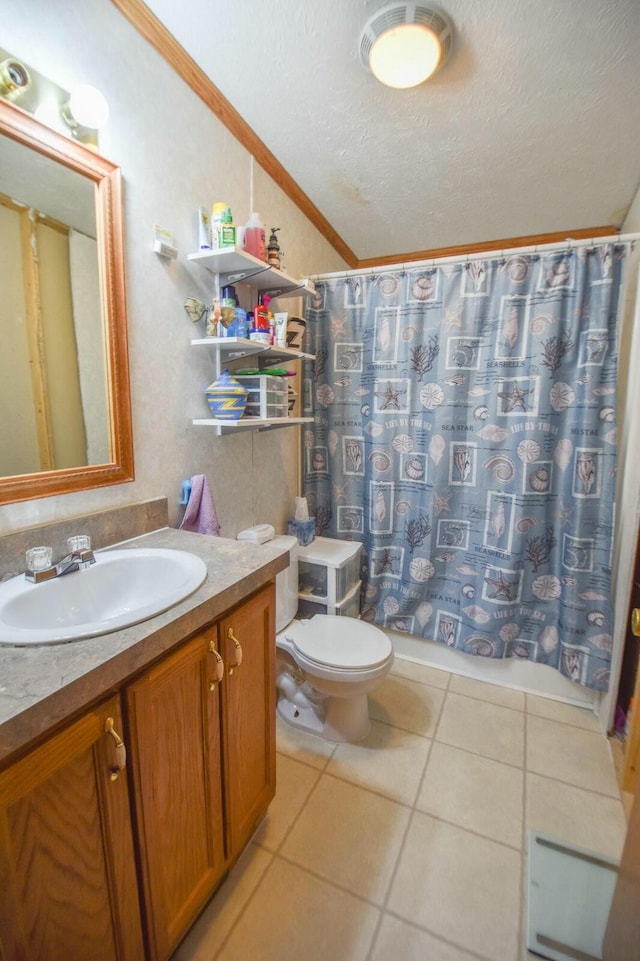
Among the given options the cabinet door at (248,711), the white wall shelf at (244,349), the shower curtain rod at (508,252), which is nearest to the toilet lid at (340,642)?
the cabinet door at (248,711)

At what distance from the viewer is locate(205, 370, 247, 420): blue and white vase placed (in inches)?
58.5

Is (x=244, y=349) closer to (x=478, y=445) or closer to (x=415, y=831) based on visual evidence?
(x=478, y=445)

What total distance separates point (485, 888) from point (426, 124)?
2497mm

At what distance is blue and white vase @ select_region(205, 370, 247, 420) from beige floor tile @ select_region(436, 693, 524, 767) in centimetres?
156

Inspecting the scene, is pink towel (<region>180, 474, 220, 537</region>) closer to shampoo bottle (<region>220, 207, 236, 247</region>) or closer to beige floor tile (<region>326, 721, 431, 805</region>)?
shampoo bottle (<region>220, 207, 236, 247</region>)

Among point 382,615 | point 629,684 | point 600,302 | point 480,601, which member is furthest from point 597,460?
point 382,615

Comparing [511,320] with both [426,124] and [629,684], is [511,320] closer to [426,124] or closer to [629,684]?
[426,124]

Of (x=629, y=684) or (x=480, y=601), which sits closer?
A: (x=629, y=684)

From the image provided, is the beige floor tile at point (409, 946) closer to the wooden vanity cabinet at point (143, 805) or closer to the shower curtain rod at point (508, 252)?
the wooden vanity cabinet at point (143, 805)

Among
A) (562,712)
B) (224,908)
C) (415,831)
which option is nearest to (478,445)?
(562,712)

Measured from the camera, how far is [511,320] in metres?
1.83

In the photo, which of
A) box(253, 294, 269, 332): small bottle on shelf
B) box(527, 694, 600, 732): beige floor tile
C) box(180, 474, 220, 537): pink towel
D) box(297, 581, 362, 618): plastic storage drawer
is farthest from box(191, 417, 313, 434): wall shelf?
box(527, 694, 600, 732): beige floor tile

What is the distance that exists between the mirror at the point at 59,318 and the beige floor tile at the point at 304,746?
126 centimetres

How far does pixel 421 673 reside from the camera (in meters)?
2.19
